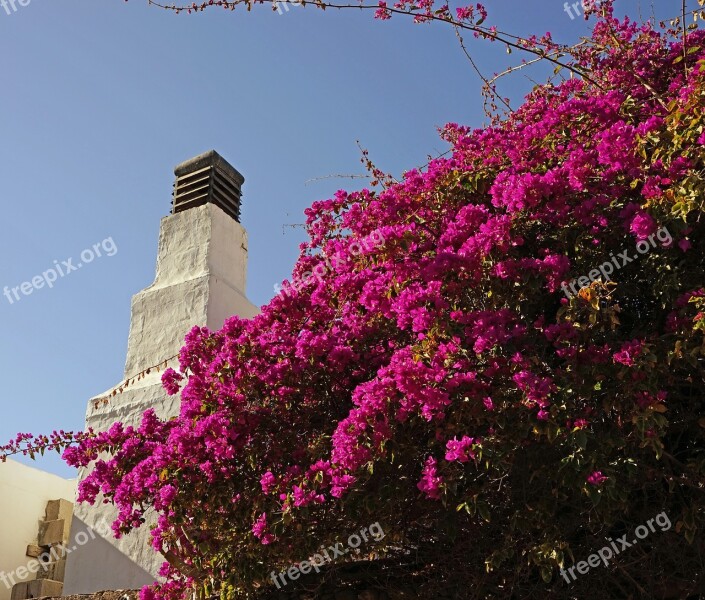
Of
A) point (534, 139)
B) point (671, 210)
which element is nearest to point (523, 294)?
point (671, 210)

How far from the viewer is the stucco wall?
8.60 metres

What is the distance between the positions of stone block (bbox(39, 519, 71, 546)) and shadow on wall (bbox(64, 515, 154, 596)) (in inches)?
89.4

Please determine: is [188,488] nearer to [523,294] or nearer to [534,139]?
[523,294]

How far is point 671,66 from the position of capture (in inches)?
195

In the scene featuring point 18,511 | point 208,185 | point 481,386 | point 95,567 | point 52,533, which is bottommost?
point 481,386

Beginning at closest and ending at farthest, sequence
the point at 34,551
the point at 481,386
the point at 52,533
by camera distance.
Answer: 1. the point at 481,386
2. the point at 34,551
3. the point at 52,533

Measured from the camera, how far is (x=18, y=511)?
899 centimetres

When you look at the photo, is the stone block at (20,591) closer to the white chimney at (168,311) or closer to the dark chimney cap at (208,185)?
the white chimney at (168,311)

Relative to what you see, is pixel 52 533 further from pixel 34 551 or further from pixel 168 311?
pixel 168 311

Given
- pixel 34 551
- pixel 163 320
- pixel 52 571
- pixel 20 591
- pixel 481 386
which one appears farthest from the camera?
pixel 34 551

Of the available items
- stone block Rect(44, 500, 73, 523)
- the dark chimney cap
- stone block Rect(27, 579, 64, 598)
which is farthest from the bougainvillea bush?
stone block Rect(44, 500, 73, 523)

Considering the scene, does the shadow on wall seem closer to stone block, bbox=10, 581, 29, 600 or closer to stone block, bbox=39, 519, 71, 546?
stone block, bbox=10, 581, 29, 600

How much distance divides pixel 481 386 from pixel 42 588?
20.4 feet

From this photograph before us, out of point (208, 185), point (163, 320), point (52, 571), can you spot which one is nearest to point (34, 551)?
point (52, 571)
